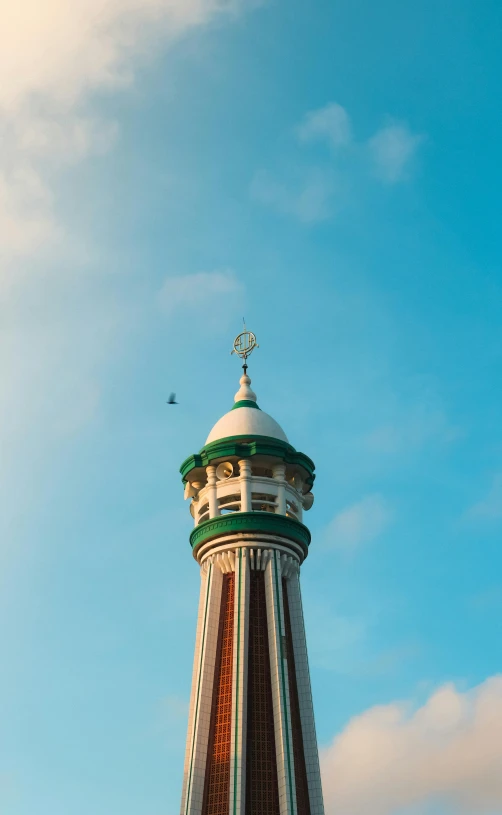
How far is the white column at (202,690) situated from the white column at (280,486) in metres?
5.33

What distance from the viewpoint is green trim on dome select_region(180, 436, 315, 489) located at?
6231 cm

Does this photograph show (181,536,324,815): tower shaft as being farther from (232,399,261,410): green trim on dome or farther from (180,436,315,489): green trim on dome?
(232,399,261,410): green trim on dome

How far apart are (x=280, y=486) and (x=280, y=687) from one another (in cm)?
1253

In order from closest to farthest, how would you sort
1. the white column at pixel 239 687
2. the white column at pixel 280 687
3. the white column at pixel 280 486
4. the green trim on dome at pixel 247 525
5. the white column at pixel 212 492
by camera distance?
the white column at pixel 239 687
the white column at pixel 280 687
the green trim on dome at pixel 247 525
the white column at pixel 212 492
the white column at pixel 280 486

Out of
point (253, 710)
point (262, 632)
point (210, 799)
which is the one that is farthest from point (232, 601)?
point (210, 799)

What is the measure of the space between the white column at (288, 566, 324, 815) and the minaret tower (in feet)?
0.19

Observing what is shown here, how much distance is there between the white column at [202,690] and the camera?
53.1m

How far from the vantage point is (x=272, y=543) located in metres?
60.8

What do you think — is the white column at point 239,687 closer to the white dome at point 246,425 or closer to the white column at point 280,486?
the white column at point 280,486

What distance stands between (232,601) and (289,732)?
27.7 feet

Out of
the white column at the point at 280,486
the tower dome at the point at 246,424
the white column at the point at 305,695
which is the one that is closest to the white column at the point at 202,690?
the white column at the point at 305,695

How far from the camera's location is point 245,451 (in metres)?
62.5

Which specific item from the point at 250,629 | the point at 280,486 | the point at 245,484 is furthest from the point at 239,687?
the point at 280,486

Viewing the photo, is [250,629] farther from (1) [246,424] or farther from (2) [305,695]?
(1) [246,424]
